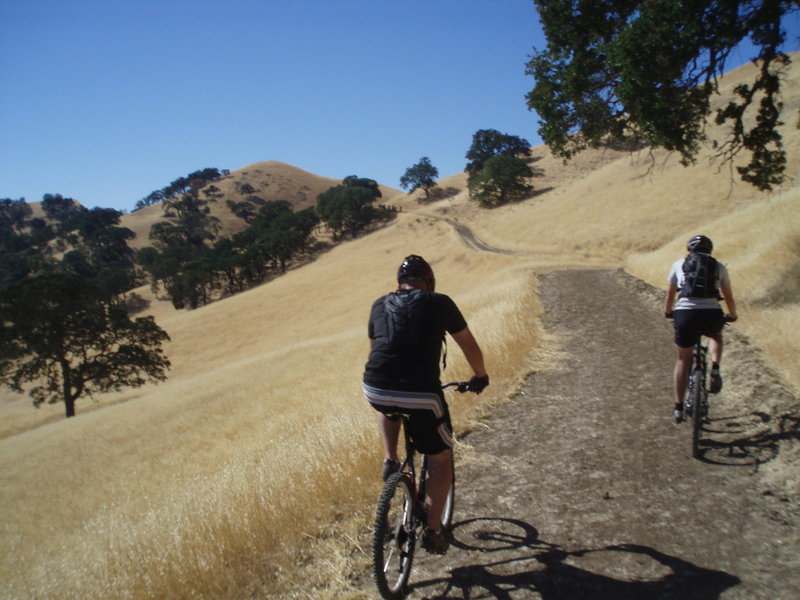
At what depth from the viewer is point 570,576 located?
3.44m

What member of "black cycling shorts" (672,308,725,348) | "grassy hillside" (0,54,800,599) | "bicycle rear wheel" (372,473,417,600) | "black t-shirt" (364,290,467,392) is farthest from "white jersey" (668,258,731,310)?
"bicycle rear wheel" (372,473,417,600)

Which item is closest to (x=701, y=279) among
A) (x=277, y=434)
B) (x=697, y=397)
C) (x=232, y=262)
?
(x=697, y=397)

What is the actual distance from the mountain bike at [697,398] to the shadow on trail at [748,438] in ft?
0.53

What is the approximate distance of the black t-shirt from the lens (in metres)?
3.30

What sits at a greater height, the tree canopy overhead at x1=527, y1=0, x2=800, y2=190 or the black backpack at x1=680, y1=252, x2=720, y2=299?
the tree canopy overhead at x1=527, y1=0, x2=800, y2=190

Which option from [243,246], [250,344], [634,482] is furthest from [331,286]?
[634,482]

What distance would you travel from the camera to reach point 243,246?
98.2 meters

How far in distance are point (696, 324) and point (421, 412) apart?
4042 millimetres

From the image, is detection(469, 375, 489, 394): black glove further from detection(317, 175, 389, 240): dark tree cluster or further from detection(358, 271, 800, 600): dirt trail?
detection(317, 175, 389, 240): dark tree cluster

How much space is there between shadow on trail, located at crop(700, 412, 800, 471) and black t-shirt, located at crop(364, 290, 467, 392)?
3559 millimetres

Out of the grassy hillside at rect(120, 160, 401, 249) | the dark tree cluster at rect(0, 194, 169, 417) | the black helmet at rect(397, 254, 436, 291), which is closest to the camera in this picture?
the black helmet at rect(397, 254, 436, 291)

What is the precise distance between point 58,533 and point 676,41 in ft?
59.4

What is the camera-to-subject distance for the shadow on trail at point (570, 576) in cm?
322

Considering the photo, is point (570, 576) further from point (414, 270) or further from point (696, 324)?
point (696, 324)
